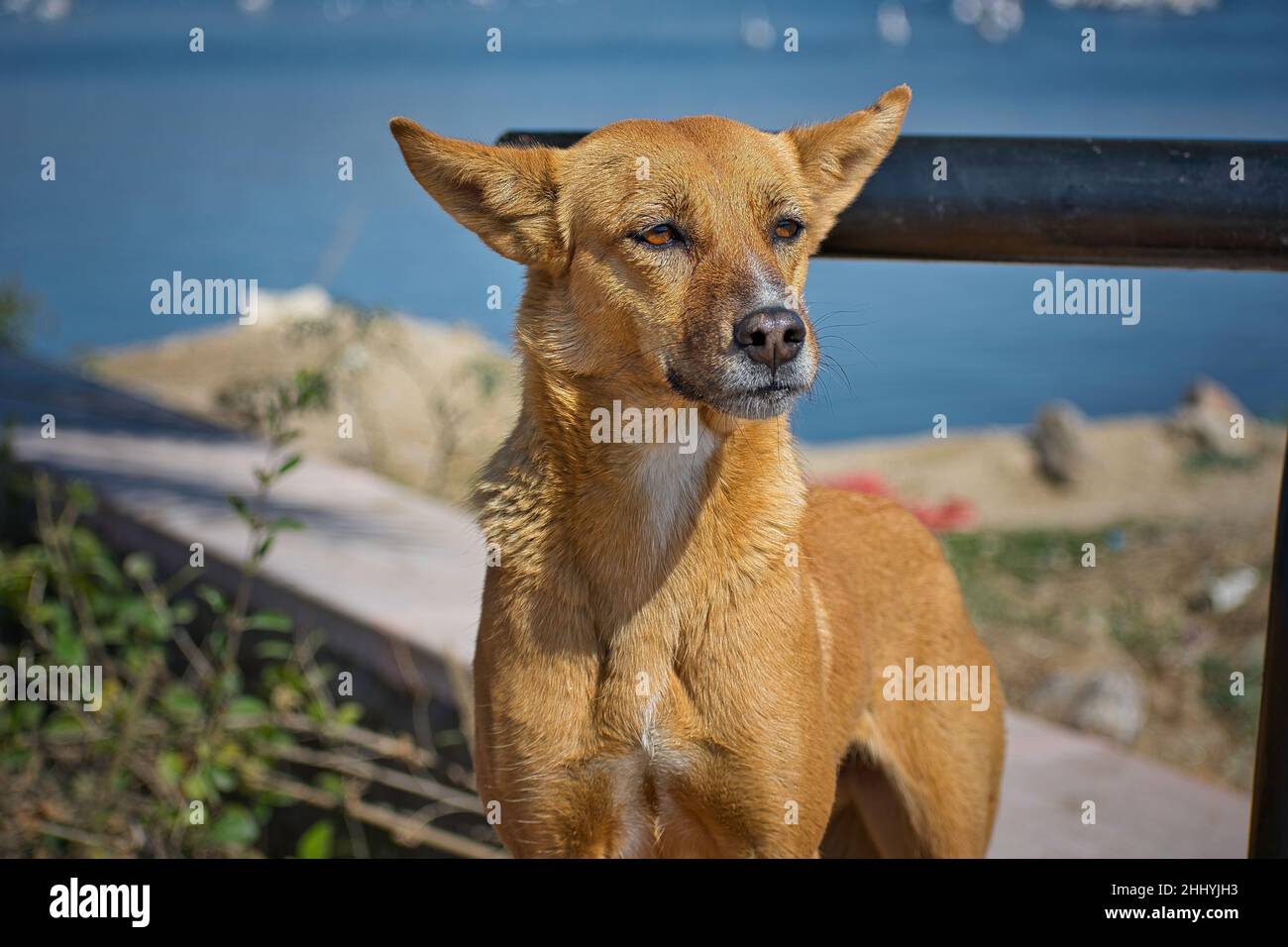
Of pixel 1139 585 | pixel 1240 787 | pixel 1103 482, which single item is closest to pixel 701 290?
pixel 1240 787

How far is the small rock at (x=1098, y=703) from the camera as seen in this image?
15.3 ft

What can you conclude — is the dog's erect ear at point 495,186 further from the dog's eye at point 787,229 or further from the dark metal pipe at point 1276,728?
the dark metal pipe at point 1276,728

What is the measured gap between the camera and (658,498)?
7.07ft

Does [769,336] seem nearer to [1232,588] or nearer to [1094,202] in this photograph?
[1094,202]

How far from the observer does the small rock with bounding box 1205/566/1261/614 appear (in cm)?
533

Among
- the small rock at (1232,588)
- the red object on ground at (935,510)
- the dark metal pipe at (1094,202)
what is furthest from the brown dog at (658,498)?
the red object on ground at (935,510)

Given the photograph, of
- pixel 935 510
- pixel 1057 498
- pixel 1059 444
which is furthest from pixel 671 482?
pixel 1059 444

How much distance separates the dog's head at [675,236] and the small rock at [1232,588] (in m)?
3.72

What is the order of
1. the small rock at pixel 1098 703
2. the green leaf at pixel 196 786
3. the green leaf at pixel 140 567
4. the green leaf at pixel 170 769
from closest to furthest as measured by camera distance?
the green leaf at pixel 196 786 < the green leaf at pixel 170 769 < the green leaf at pixel 140 567 < the small rock at pixel 1098 703
